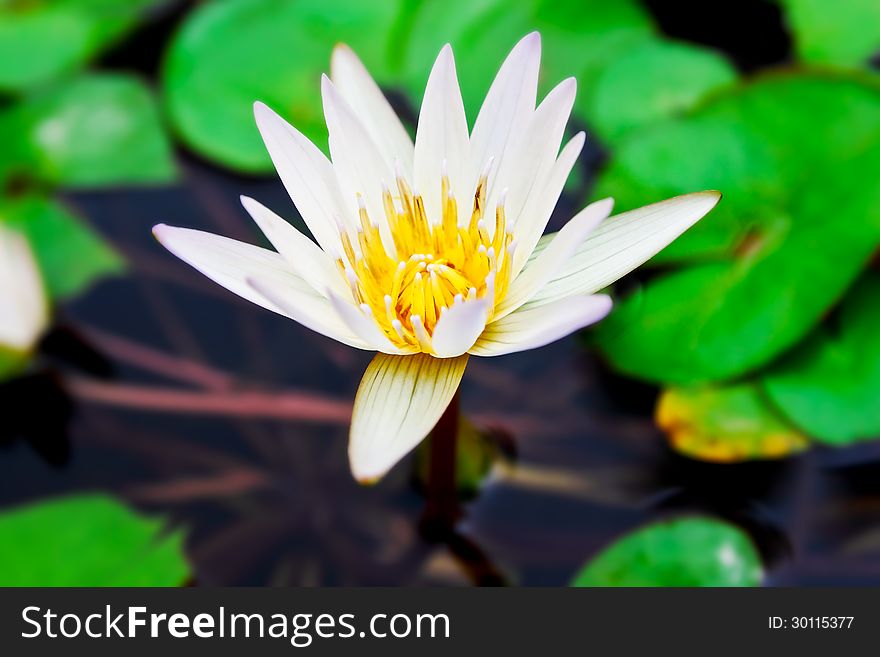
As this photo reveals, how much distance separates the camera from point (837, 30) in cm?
280

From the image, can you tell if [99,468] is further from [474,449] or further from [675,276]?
[675,276]

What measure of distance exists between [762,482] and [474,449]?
0.79 metres

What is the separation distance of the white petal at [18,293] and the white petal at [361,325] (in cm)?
144

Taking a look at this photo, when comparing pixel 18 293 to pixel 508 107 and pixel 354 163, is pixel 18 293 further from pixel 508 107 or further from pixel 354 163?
pixel 508 107

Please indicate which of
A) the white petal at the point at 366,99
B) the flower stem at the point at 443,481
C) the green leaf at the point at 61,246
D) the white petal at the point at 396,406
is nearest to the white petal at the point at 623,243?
the white petal at the point at 396,406

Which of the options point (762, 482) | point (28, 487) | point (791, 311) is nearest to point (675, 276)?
point (791, 311)

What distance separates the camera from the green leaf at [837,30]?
9.07 feet

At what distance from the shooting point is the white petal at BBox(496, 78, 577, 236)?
1.66 m

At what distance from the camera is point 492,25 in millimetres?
2902

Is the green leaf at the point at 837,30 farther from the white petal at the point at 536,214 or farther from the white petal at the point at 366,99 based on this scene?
the white petal at the point at 366,99

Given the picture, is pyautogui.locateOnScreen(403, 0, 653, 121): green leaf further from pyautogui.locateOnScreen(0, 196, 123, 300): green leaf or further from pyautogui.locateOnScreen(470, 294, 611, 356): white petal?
pyautogui.locateOnScreen(470, 294, 611, 356): white petal

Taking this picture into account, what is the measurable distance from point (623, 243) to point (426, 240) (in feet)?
1.49

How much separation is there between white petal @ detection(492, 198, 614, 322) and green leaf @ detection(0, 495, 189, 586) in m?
1.23

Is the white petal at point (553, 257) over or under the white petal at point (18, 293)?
under
